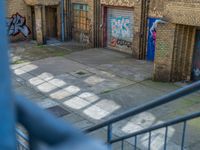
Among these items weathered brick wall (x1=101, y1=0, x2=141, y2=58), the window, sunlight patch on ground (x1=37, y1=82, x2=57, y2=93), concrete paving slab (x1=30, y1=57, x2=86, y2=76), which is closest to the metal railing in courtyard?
sunlight patch on ground (x1=37, y1=82, x2=57, y2=93)

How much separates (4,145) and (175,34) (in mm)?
11401

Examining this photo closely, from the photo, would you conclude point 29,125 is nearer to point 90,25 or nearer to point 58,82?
point 58,82

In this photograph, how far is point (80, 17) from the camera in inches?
748

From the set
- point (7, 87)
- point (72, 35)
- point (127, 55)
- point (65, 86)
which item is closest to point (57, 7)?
point (72, 35)

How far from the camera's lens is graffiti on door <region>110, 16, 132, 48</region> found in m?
16.3

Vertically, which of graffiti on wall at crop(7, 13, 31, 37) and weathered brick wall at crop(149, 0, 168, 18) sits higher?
weathered brick wall at crop(149, 0, 168, 18)

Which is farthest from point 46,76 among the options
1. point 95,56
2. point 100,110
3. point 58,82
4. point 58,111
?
point 100,110

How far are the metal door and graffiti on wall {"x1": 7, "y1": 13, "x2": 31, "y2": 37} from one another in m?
5.64

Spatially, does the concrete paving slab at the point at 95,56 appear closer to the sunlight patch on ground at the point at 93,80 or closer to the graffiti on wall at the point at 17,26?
the sunlight patch on ground at the point at 93,80

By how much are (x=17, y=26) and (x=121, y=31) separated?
674 centimetres

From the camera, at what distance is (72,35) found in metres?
19.9

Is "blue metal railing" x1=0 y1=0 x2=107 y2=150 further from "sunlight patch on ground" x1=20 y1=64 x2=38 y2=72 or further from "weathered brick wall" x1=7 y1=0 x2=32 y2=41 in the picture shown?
"weathered brick wall" x1=7 y1=0 x2=32 y2=41

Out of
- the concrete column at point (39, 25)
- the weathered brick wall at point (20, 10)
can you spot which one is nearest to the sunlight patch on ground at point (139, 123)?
the concrete column at point (39, 25)

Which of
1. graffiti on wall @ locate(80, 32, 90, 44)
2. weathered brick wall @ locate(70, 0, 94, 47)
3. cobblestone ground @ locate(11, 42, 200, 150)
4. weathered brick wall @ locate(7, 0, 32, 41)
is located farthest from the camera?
weathered brick wall @ locate(7, 0, 32, 41)
